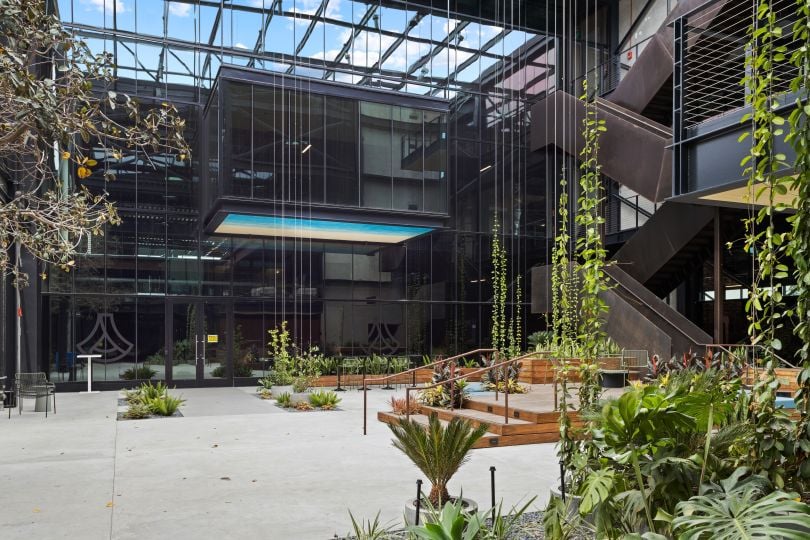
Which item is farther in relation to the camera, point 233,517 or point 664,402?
point 233,517

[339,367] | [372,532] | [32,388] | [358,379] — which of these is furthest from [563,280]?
[358,379]

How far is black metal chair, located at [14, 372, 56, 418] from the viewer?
555 inches

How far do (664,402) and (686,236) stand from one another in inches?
627

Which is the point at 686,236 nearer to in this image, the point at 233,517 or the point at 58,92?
the point at 233,517

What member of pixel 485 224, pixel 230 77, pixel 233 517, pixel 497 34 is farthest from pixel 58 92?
pixel 497 34

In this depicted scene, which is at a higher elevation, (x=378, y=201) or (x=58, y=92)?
(x=378, y=201)

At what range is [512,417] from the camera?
11414mm

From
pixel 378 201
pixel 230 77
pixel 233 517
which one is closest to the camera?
pixel 233 517

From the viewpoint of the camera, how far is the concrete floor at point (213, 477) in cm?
612

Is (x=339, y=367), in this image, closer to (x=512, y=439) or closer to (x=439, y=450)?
(x=512, y=439)

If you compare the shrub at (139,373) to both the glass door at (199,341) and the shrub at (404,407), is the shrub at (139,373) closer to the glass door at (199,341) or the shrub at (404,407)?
the glass door at (199,341)

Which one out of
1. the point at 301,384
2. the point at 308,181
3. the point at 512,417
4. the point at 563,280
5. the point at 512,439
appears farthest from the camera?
the point at 308,181

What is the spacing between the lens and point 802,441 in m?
3.91

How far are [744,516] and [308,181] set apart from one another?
59.3ft
